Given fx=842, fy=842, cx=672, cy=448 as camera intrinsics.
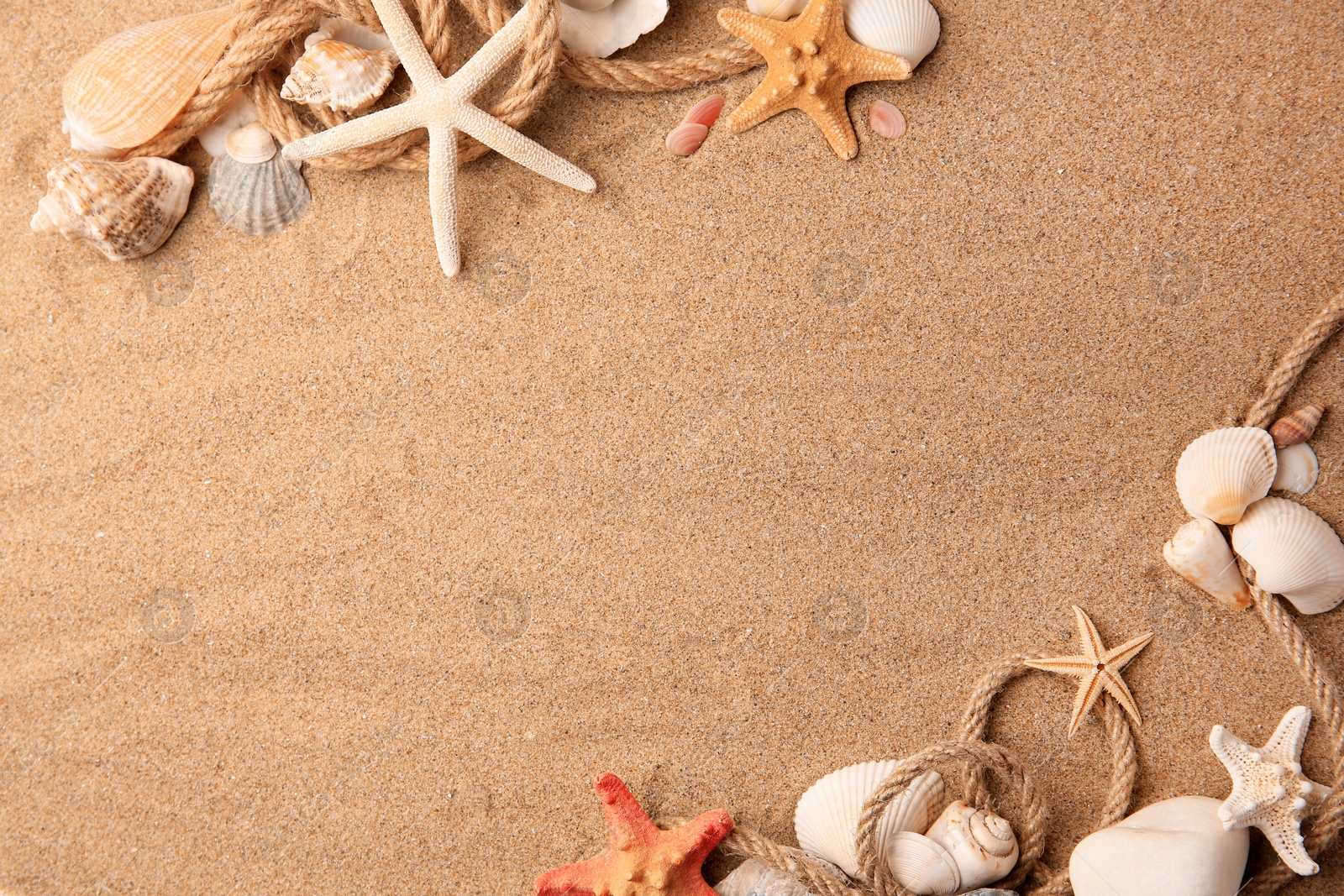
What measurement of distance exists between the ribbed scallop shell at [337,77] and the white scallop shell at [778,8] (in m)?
0.87

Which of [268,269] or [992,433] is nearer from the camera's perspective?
[992,433]

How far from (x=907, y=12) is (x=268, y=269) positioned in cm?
162

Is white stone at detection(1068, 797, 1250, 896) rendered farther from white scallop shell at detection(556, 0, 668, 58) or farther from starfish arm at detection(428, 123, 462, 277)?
white scallop shell at detection(556, 0, 668, 58)

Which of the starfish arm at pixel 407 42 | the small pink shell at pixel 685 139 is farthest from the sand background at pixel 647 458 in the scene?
the starfish arm at pixel 407 42

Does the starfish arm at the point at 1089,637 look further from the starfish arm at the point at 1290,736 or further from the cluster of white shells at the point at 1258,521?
the starfish arm at the point at 1290,736

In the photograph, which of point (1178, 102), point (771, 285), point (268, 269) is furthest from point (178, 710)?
point (1178, 102)

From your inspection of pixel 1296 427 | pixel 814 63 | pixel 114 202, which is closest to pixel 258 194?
pixel 114 202

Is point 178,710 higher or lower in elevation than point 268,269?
lower

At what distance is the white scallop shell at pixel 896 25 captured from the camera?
6.22 ft

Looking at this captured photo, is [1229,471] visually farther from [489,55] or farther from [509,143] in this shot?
[489,55]

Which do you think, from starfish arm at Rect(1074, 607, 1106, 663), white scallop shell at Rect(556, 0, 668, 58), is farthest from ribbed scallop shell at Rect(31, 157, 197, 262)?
starfish arm at Rect(1074, 607, 1106, 663)

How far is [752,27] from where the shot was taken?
6.21 ft

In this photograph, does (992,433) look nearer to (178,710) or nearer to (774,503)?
(774,503)

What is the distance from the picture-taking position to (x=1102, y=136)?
193cm
